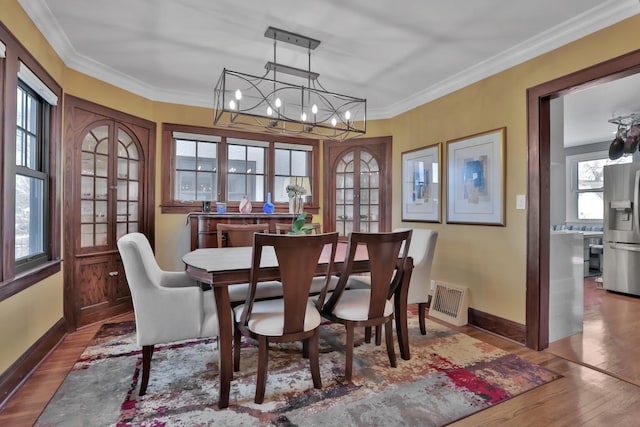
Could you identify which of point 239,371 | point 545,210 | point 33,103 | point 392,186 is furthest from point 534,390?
point 33,103

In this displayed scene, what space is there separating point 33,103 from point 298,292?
2622mm

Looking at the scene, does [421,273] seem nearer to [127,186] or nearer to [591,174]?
[127,186]

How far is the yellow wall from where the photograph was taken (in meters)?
2.25

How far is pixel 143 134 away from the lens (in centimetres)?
384

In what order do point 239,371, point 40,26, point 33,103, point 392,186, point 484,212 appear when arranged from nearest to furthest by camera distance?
point 239,371 → point 40,26 → point 33,103 → point 484,212 → point 392,186

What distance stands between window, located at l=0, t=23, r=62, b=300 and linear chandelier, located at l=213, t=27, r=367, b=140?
1227mm

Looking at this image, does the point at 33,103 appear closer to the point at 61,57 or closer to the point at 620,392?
the point at 61,57

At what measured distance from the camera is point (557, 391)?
2.07 meters

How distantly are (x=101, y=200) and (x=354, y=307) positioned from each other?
284 cm

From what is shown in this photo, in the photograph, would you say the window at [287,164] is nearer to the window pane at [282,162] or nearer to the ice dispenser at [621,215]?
the window pane at [282,162]

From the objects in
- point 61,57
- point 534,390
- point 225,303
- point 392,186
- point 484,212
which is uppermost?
point 61,57

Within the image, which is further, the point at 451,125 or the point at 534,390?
the point at 451,125

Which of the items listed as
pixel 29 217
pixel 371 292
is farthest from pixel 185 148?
pixel 371 292

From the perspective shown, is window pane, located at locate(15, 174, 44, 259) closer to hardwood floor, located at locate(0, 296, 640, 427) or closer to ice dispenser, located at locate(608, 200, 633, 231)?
hardwood floor, located at locate(0, 296, 640, 427)
